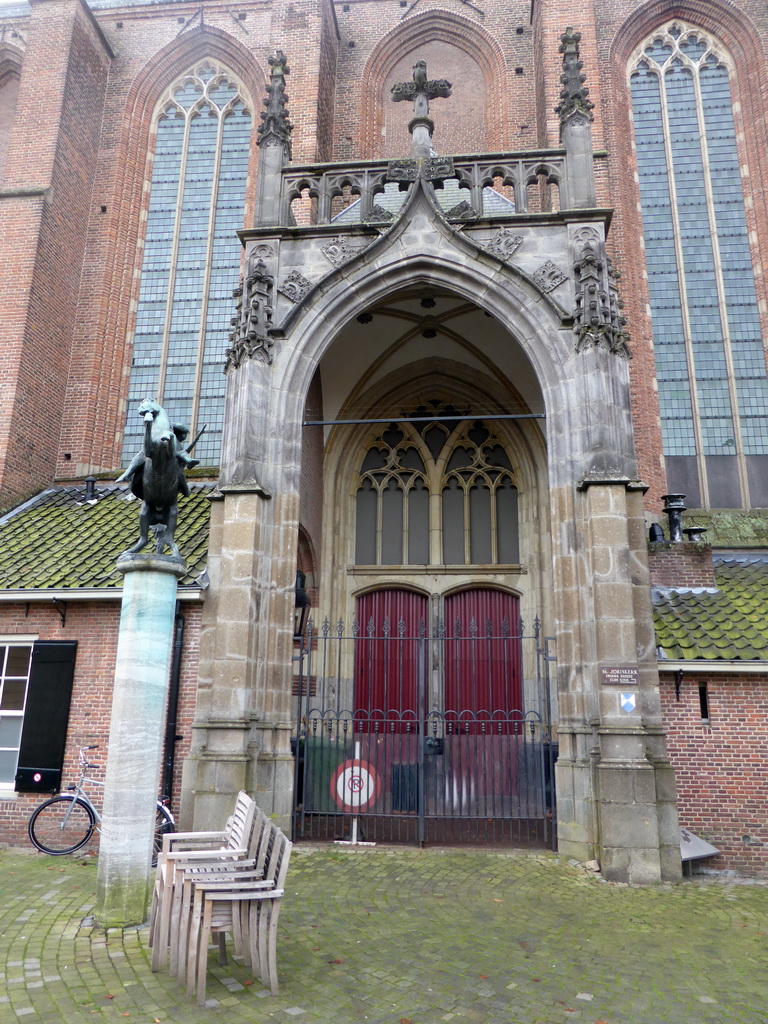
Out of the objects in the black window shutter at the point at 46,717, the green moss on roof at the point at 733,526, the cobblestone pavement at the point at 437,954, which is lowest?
the cobblestone pavement at the point at 437,954

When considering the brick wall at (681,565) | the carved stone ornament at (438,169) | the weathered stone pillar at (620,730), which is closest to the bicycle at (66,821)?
the weathered stone pillar at (620,730)

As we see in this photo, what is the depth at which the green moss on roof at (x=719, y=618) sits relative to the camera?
8.80 meters

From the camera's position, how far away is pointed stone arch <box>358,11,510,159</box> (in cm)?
1596

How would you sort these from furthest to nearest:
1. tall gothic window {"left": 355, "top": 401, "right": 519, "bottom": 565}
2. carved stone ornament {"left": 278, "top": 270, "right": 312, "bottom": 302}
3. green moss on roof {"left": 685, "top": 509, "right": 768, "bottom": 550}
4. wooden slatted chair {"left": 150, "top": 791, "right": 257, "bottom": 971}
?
tall gothic window {"left": 355, "top": 401, "right": 519, "bottom": 565} < green moss on roof {"left": 685, "top": 509, "right": 768, "bottom": 550} < carved stone ornament {"left": 278, "top": 270, "right": 312, "bottom": 302} < wooden slatted chair {"left": 150, "top": 791, "right": 257, "bottom": 971}

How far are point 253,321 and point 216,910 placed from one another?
720 cm

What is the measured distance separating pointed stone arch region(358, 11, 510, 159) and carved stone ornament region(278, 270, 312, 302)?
777cm

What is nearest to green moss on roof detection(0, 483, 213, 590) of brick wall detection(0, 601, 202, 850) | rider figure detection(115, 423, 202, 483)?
brick wall detection(0, 601, 202, 850)

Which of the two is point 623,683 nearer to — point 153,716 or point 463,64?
point 153,716

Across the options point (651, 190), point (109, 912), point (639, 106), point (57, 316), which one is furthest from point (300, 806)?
point (639, 106)

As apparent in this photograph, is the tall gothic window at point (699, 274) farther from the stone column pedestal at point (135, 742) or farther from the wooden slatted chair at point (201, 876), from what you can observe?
the wooden slatted chair at point (201, 876)

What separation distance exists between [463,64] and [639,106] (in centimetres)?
423

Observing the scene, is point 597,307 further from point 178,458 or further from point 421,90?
point 178,458

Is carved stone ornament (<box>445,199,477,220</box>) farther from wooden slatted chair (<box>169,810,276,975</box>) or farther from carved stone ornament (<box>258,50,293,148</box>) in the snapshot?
wooden slatted chair (<box>169,810,276,975</box>)

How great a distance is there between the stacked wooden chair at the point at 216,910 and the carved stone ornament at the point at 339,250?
7.49m
